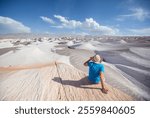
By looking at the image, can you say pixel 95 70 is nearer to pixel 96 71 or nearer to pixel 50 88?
pixel 96 71

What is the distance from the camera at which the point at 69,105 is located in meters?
2.29

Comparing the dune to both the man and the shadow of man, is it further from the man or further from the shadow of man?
the man

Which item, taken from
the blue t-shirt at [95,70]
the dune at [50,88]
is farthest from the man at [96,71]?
the dune at [50,88]

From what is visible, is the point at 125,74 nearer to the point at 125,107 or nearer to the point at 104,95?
the point at 104,95

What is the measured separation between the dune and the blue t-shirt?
12 cm

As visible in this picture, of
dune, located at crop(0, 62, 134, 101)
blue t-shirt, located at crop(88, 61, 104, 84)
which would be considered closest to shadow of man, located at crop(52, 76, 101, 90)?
dune, located at crop(0, 62, 134, 101)

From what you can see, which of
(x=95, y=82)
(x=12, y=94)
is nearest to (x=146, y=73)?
(x=95, y=82)

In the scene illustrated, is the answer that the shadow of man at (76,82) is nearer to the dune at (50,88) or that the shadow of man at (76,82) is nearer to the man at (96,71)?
the dune at (50,88)

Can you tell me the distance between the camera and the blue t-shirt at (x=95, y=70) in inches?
107

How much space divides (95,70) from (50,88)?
0.95 metres

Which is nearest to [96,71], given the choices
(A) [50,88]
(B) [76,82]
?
(B) [76,82]

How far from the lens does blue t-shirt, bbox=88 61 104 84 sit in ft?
8.95

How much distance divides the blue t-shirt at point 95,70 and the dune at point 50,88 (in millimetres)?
123

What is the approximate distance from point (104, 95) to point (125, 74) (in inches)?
76.4
